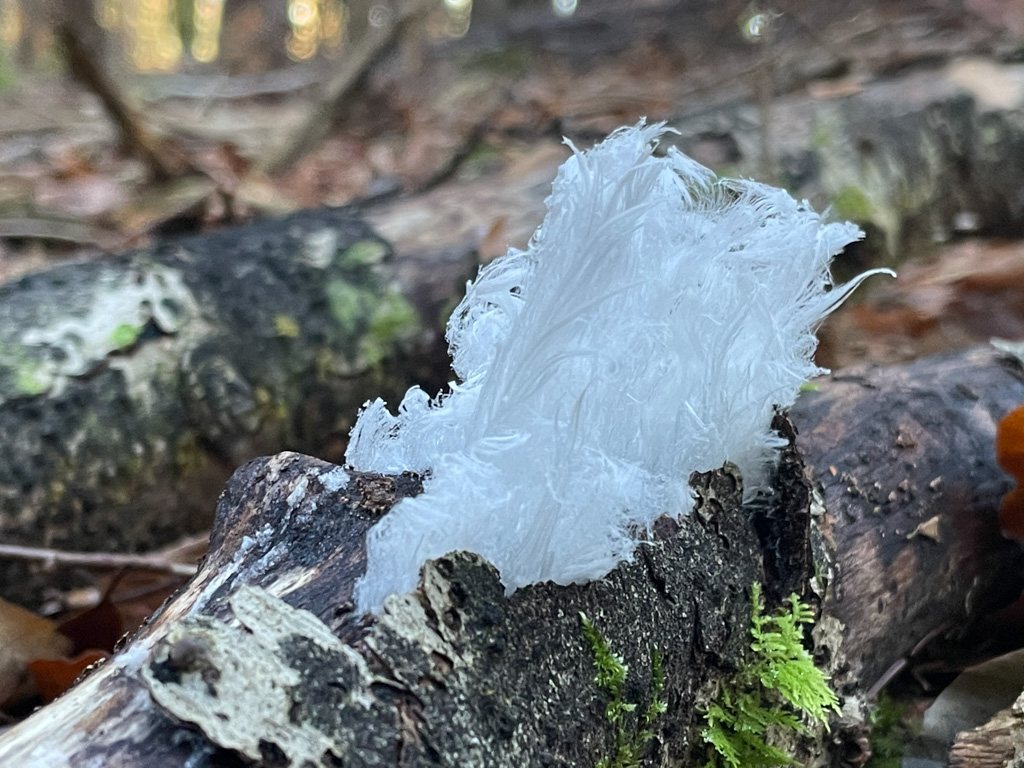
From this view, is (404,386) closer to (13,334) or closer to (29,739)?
(13,334)

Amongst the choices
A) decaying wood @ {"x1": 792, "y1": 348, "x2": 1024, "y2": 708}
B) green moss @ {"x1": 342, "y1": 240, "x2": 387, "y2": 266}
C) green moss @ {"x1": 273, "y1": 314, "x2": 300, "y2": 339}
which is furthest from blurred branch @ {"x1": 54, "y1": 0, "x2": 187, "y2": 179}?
decaying wood @ {"x1": 792, "y1": 348, "x2": 1024, "y2": 708}

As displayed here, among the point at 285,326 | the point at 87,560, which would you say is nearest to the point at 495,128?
the point at 285,326

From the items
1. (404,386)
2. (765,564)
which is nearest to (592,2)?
(404,386)

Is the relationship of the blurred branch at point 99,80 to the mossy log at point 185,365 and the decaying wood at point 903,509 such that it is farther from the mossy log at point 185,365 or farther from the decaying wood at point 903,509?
the decaying wood at point 903,509

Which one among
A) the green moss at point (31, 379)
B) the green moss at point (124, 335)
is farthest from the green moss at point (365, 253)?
the green moss at point (31, 379)

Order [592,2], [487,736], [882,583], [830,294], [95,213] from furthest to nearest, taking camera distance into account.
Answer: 1. [592,2]
2. [95,213]
3. [882,583]
4. [830,294]
5. [487,736]

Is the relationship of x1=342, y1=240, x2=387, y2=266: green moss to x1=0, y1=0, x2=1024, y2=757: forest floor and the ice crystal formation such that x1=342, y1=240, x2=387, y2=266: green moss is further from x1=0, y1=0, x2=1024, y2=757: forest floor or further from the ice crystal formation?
the ice crystal formation
